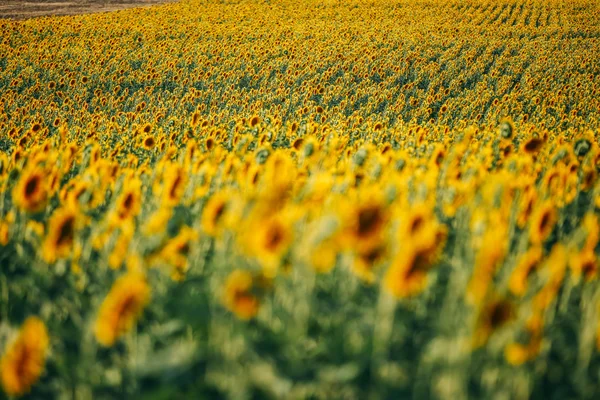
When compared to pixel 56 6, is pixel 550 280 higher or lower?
lower

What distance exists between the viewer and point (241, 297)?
160 centimetres

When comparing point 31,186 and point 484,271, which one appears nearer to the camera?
point 484,271

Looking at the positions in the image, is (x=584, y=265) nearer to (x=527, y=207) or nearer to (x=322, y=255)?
(x=527, y=207)

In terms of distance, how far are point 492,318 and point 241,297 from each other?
2.59 feet

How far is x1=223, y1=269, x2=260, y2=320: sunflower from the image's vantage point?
1593mm

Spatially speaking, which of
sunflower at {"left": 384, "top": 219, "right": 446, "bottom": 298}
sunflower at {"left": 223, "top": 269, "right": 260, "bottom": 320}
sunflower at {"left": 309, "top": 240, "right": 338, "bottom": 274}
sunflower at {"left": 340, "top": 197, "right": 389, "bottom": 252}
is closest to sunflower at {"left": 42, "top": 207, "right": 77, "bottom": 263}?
sunflower at {"left": 223, "top": 269, "right": 260, "bottom": 320}

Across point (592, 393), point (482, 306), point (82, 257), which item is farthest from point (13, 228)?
point (592, 393)

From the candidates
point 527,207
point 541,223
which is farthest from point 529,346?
Result: point 527,207

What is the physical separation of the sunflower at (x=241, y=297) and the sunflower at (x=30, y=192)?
1.33 m

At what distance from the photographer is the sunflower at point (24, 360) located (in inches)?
54.7

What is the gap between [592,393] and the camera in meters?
1.80

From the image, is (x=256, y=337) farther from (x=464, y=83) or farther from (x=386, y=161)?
(x=464, y=83)

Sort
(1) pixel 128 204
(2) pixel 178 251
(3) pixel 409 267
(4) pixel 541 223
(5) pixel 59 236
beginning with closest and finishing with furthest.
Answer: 1. (3) pixel 409 267
2. (5) pixel 59 236
3. (2) pixel 178 251
4. (4) pixel 541 223
5. (1) pixel 128 204

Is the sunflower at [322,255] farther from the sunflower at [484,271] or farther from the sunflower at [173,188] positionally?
the sunflower at [173,188]
